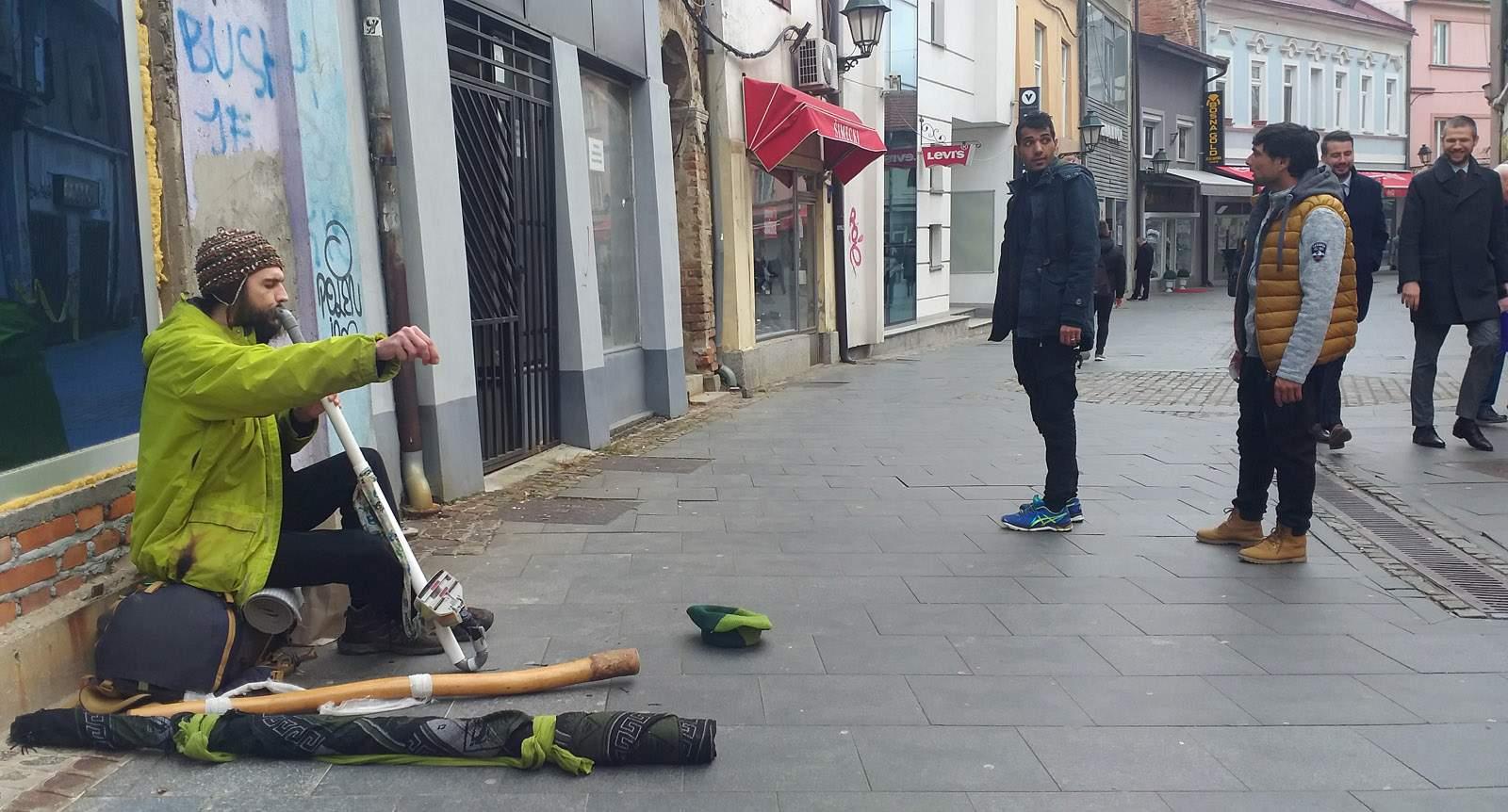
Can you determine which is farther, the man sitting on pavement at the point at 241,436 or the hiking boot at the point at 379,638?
the hiking boot at the point at 379,638

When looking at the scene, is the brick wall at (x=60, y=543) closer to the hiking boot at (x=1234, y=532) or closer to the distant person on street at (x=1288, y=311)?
the distant person on street at (x=1288, y=311)

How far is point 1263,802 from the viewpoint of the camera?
327 centimetres

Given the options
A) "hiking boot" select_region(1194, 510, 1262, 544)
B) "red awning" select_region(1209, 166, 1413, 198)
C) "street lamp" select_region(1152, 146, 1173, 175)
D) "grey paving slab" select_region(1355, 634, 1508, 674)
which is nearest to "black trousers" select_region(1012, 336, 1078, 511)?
"hiking boot" select_region(1194, 510, 1262, 544)

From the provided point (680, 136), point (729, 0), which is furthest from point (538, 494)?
point (729, 0)

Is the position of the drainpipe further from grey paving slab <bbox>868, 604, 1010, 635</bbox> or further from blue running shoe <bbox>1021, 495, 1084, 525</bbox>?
blue running shoe <bbox>1021, 495, 1084, 525</bbox>

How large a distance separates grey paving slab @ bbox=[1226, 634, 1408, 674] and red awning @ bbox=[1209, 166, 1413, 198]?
38039 millimetres

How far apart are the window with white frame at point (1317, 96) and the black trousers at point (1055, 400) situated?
46.1 metres

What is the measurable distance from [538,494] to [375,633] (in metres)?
3.01

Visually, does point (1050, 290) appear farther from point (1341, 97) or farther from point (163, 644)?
point (1341, 97)

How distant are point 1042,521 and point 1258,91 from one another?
145 ft

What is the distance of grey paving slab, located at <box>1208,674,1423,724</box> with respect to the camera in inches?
152

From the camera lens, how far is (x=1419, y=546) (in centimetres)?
610

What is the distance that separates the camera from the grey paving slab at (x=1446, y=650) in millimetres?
4363

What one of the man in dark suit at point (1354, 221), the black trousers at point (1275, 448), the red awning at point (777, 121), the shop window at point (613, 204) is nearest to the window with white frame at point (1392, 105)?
the red awning at point (777, 121)
